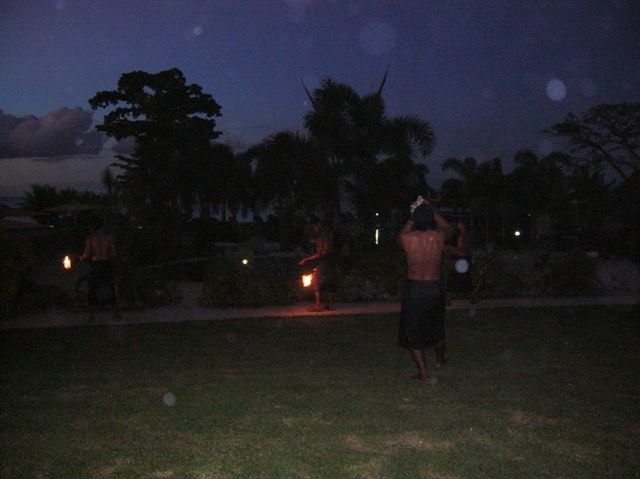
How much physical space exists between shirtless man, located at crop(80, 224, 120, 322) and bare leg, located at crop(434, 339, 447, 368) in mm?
5766

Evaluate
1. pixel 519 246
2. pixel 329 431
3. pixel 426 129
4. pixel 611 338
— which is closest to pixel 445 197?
pixel 519 246

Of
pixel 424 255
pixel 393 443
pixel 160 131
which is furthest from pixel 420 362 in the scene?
pixel 160 131

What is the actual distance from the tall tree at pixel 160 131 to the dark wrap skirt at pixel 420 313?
37.2m

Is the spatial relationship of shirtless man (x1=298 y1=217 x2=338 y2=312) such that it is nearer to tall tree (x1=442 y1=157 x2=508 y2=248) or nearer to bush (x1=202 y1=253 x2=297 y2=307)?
bush (x1=202 y1=253 x2=297 y2=307)

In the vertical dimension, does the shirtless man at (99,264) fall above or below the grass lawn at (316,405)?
above

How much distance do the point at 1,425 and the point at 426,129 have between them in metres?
17.5

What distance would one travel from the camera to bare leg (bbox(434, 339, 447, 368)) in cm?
752

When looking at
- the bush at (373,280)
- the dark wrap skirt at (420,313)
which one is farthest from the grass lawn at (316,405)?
the bush at (373,280)

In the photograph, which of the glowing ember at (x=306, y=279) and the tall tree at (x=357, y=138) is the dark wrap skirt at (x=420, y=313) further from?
the tall tree at (x=357, y=138)

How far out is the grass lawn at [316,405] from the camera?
4.79 meters

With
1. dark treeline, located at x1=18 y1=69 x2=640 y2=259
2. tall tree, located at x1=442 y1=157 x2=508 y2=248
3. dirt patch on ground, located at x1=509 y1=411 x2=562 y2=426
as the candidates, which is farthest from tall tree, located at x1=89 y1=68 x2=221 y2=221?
dirt patch on ground, located at x1=509 y1=411 x2=562 y2=426

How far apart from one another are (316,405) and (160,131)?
39901 mm

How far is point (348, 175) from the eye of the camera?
2070cm

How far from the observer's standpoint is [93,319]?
1123cm
